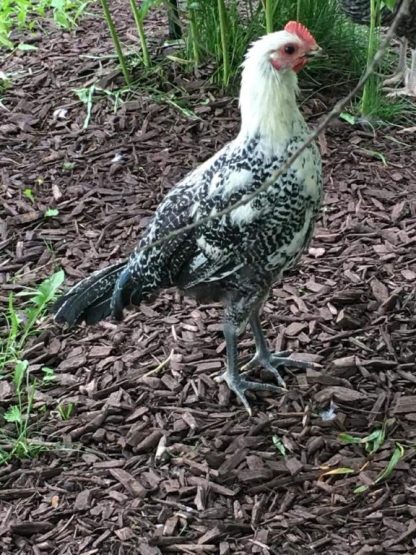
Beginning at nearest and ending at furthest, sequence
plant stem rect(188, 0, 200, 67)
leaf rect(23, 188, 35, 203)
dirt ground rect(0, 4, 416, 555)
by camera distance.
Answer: dirt ground rect(0, 4, 416, 555), leaf rect(23, 188, 35, 203), plant stem rect(188, 0, 200, 67)

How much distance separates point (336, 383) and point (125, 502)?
40.9 inches

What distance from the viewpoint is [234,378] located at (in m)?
3.40

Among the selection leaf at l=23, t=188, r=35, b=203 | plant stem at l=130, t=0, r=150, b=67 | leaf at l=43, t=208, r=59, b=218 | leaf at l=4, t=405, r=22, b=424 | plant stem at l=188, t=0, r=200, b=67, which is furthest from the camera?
plant stem at l=130, t=0, r=150, b=67

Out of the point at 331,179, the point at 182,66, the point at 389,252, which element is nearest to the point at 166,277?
the point at 389,252

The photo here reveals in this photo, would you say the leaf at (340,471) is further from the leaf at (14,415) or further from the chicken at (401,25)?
the chicken at (401,25)

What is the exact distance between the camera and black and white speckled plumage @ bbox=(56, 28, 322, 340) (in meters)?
2.94

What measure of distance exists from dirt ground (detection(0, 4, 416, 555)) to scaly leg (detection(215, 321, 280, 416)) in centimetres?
5

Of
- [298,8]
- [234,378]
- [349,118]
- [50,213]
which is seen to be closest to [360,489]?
[234,378]

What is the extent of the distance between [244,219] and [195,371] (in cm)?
90

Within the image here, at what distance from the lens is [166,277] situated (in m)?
3.27

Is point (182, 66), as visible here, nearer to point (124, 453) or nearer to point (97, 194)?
point (97, 194)

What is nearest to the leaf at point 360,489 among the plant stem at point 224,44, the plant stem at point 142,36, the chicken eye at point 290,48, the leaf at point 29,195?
the chicken eye at point 290,48

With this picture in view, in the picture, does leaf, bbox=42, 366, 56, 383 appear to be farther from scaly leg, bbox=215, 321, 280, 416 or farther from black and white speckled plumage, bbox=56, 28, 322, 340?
scaly leg, bbox=215, 321, 280, 416

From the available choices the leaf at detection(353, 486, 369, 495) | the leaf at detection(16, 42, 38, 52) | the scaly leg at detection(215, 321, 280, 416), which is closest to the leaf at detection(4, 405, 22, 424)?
the scaly leg at detection(215, 321, 280, 416)
